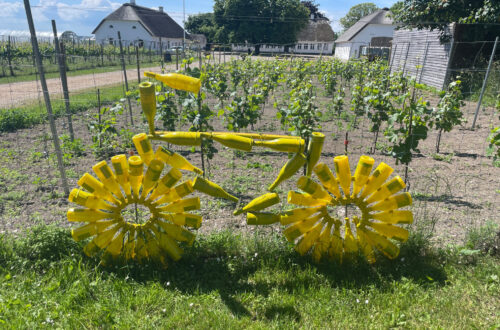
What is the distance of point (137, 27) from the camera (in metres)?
46.3

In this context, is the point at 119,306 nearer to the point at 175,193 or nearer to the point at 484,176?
the point at 175,193

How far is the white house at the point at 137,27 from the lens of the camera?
45.8m

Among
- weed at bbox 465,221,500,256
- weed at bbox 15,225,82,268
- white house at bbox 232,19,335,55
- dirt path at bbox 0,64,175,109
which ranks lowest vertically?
dirt path at bbox 0,64,175,109

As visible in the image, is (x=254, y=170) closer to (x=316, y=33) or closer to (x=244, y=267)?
(x=244, y=267)

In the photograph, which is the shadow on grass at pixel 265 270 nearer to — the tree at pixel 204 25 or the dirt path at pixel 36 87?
the dirt path at pixel 36 87

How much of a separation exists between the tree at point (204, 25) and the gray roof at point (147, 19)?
3.49 m

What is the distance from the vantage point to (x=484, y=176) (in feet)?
17.1

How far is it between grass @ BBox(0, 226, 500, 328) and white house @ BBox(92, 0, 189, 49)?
4552 cm

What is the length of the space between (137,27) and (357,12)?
2482 inches

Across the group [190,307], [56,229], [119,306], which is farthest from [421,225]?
[56,229]

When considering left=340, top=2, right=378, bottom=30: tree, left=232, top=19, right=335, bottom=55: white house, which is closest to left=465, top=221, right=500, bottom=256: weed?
left=232, top=19, right=335, bottom=55: white house

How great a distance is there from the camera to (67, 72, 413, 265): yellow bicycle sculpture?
8.34 feet

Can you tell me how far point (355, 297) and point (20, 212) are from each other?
11.9 feet

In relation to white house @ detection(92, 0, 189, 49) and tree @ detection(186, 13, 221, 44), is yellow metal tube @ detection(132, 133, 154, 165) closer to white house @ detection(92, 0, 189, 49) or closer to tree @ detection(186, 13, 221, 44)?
white house @ detection(92, 0, 189, 49)
